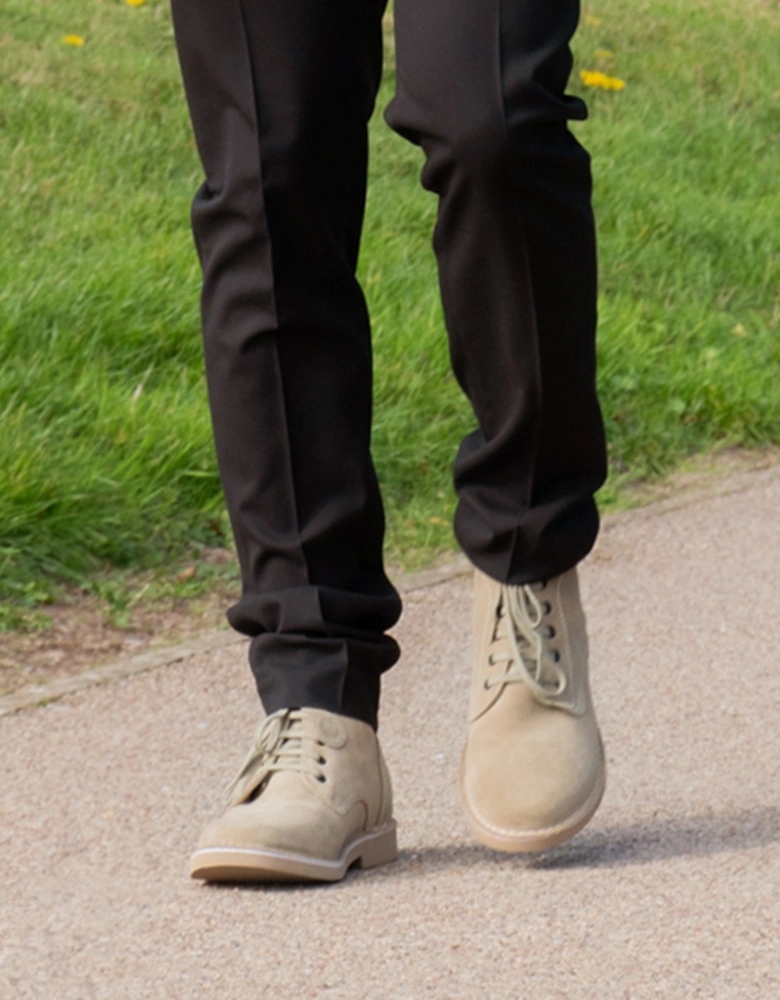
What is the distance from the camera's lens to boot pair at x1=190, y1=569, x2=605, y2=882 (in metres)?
2.10

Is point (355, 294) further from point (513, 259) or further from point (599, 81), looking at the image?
point (599, 81)

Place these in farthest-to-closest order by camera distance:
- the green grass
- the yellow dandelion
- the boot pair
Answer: the yellow dandelion → the green grass → the boot pair

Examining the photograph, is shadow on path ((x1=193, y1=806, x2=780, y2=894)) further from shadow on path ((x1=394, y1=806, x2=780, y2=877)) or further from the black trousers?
the black trousers

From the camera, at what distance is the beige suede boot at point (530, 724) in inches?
83.9

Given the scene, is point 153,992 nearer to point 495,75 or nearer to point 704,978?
point 704,978

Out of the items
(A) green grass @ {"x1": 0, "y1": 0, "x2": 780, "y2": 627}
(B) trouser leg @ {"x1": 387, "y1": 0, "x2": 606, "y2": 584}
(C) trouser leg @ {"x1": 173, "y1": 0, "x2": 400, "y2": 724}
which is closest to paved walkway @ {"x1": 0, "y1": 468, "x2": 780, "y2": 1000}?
(C) trouser leg @ {"x1": 173, "y1": 0, "x2": 400, "y2": 724}

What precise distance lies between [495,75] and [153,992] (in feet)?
3.51

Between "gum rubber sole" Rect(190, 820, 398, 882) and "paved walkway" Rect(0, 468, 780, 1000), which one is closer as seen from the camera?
"paved walkway" Rect(0, 468, 780, 1000)

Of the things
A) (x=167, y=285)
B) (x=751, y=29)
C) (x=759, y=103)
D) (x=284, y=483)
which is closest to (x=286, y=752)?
(x=284, y=483)

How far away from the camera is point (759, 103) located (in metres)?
7.37

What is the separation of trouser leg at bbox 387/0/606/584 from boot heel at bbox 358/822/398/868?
0.37m

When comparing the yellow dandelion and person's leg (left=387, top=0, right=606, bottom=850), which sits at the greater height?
person's leg (left=387, top=0, right=606, bottom=850)

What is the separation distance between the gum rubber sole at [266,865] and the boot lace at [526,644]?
0.28m

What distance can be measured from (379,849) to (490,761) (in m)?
0.18
